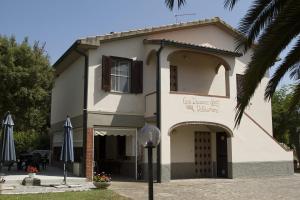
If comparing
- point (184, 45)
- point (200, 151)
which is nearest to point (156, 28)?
point (184, 45)

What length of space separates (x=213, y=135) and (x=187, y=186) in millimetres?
6007

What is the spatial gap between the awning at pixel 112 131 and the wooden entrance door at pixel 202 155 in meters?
4.10

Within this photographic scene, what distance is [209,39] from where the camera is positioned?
2309cm

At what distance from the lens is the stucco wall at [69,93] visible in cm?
2011

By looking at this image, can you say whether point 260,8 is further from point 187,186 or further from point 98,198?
point 187,186

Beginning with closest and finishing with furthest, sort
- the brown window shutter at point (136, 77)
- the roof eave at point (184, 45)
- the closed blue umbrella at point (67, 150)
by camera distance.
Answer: the closed blue umbrella at point (67, 150) < the roof eave at point (184, 45) < the brown window shutter at point (136, 77)

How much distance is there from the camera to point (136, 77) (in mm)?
19703

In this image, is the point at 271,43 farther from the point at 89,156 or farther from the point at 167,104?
the point at 89,156

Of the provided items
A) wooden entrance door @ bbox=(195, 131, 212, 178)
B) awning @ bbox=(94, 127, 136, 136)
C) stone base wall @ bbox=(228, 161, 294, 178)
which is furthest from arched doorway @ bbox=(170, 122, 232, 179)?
awning @ bbox=(94, 127, 136, 136)

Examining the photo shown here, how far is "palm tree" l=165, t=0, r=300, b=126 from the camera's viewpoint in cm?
657

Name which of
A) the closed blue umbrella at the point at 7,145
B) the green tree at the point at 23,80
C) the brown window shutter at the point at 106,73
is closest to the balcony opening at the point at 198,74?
the brown window shutter at the point at 106,73

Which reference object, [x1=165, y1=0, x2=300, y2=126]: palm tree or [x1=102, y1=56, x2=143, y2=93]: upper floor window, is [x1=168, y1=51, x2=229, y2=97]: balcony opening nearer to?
[x1=102, y1=56, x2=143, y2=93]: upper floor window

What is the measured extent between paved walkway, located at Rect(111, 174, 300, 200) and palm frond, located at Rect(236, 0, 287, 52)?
7.39 metres

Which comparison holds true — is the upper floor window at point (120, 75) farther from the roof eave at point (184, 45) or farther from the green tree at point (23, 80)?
the green tree at point (23, 80)
